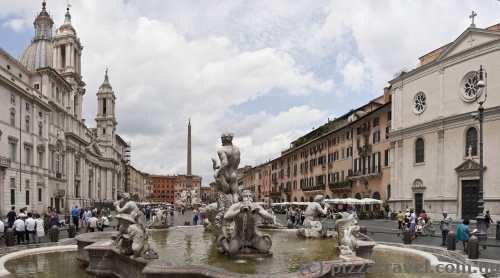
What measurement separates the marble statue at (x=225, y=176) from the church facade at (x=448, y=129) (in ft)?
80.1

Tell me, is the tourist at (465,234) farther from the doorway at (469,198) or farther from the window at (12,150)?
the window at (12,150)

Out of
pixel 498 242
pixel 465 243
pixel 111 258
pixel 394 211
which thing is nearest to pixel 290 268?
pixel 111 258

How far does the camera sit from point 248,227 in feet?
29.0

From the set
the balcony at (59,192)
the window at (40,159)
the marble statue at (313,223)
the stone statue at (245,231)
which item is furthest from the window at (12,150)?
the stone statue at (245,231)

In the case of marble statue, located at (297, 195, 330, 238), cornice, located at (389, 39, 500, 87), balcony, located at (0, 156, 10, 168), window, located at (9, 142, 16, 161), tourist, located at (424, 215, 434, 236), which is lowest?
tourist, located at (424, 215, 434, 236)

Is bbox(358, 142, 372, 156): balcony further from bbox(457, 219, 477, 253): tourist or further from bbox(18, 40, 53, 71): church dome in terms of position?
bbox(18, 40, 53, 71): church dome

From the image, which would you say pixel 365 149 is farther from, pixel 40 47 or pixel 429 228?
pixel 40 47

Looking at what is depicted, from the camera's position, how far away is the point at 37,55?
62344mm

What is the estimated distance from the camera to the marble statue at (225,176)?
12.5 metres

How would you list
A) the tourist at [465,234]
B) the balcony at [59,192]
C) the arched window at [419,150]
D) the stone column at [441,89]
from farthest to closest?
the balcony at [59,192] < the arched window at [419,150] < the stone column at [441,89] < the tourist at [465,234]

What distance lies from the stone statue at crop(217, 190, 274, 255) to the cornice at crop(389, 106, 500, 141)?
27747mm

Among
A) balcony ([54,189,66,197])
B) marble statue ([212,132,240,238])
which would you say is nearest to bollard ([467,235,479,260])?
marble statue ([212,132,240,238])

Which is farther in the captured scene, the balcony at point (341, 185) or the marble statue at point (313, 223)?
the balcony at point (341, 185)

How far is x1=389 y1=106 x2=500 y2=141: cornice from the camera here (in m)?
30.4
